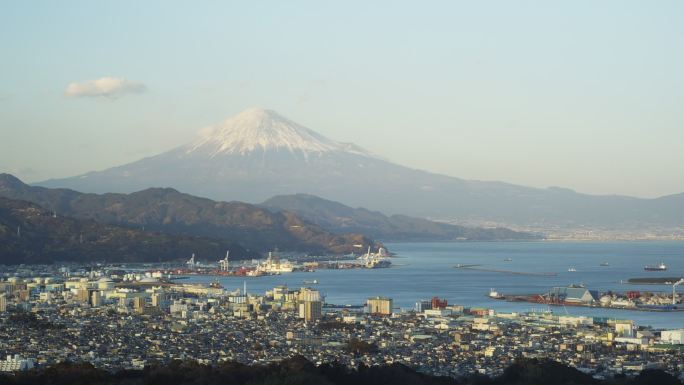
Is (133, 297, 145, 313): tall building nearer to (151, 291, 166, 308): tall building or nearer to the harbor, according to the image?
(151, 291, 166, 308): tall building

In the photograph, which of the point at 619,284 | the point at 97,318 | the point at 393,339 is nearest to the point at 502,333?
the point at 393,339

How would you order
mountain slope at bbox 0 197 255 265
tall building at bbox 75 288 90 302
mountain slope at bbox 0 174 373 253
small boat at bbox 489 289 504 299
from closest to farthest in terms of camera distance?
1. tall building at bbox 75 288 90 302
2. small boat at bbox 489 289 504 299
3. mountain slope at bbox 0 197 255 265
4. mountain slope at bbox 0 174 373 253

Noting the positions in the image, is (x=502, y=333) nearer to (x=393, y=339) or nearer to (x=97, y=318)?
(x=393, y=339)

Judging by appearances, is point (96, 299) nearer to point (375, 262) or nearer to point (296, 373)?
point (296, 373)

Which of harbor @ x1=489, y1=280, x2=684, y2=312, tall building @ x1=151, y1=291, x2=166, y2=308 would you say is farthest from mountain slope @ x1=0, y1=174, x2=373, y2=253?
tall building @ x1=151, y1=291, x2=166, y2=308

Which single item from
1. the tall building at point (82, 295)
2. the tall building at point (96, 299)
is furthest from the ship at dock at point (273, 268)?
the tall building at point (96, 299)
